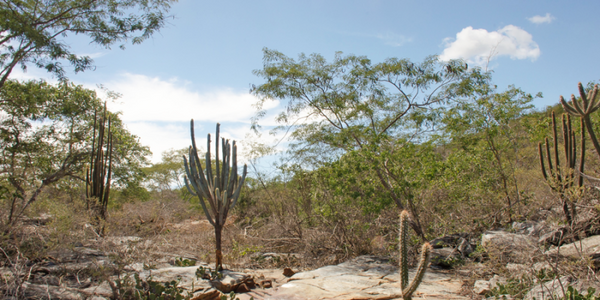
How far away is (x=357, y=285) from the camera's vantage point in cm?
569

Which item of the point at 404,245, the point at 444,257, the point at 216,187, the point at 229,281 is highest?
the point at 216,187

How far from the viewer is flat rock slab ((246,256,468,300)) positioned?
16.9ft

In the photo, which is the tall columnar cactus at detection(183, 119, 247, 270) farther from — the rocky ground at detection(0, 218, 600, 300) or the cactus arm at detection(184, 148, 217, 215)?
the rocky ground at detection(0, 218, 600, 300)

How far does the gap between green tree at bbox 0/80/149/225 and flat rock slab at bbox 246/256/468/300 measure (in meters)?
8.45

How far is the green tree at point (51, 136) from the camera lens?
11.8 m

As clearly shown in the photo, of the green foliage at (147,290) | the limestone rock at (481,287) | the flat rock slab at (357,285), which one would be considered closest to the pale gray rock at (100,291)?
the green foliage at (147,290)

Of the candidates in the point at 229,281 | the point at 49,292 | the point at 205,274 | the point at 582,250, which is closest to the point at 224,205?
the point at 205,274

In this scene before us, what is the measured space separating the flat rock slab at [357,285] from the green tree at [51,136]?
27.7ft

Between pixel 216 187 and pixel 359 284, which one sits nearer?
pixel 359 284

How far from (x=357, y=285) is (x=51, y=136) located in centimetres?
1285

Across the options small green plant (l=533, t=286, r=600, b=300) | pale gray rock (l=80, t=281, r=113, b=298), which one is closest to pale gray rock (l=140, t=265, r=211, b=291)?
pale gray rock (l=80, t=281, r=113, b=298)

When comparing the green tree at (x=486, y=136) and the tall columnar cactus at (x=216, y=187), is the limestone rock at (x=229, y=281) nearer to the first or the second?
the tall columnar cactus at (x=216, y=187)

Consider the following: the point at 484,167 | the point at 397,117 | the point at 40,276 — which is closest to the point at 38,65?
the point at 40,276

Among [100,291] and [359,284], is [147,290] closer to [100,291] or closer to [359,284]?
[100,291]
